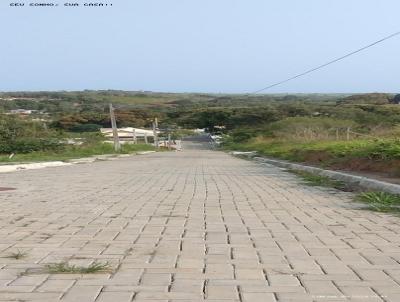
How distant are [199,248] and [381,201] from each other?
4.50 m

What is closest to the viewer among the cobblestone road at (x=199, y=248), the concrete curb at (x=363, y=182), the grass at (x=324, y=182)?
the cobblestone road at (x=199, y=248)

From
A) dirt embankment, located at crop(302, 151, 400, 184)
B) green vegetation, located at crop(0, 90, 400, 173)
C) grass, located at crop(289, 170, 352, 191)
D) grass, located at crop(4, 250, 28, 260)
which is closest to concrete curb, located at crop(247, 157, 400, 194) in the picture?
grass, located at crop(289, 170, 352, 191)

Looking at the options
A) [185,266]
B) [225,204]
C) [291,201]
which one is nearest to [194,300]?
[185,266]

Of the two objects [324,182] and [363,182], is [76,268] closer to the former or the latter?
[363,182]

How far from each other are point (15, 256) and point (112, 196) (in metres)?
4.99

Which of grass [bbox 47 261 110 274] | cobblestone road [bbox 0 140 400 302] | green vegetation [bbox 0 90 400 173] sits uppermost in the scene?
grass [bbox 47 261 110 274]

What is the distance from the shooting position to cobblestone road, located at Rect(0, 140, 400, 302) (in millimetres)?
4027

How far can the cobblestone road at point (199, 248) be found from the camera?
159 inches

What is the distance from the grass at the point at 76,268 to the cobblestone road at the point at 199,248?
65 mm

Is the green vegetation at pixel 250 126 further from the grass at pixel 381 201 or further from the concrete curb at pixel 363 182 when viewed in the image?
the grass at pixel 381 201

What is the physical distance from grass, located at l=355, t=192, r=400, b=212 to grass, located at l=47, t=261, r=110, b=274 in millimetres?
4865

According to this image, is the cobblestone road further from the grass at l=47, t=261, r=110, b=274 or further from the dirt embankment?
the dirt embankment

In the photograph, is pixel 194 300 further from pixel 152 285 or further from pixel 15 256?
pixel 15 256

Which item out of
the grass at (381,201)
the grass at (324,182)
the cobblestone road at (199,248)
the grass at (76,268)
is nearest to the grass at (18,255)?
the cobblestone road at (199,248)
